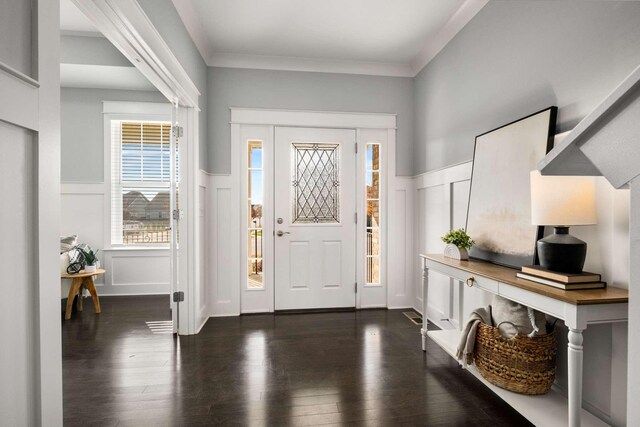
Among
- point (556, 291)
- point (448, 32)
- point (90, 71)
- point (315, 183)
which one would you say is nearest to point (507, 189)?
point (556, 291)

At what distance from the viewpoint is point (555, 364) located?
178cm

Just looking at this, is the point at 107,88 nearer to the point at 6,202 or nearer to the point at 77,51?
the point at 77,51

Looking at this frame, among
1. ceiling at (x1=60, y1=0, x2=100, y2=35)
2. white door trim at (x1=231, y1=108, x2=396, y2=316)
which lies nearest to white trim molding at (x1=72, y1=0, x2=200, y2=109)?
white door trim at (x1=231, y1=108, x2=396, y2=316)

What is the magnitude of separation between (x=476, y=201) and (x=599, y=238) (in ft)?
2.92

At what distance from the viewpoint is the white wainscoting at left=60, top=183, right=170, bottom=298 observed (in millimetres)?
4094

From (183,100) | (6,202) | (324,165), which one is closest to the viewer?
(6,202)

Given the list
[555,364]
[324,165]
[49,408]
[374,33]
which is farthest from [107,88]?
[555,364]

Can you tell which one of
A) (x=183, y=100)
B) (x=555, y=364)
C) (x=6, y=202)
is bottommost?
(x=555, y=364)

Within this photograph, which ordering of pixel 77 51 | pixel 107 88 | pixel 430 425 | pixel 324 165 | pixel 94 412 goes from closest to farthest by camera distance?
1. pixel 430 425
2. pixel 94 412
3. pixel 77 51
4. pixel 324 165
5. pixel 107 88

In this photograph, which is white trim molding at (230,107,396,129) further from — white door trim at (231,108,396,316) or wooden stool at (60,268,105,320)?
wooden stool at (60,268,105,320)

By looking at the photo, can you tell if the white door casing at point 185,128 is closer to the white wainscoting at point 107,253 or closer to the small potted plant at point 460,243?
the white wainscoting at point 107,253

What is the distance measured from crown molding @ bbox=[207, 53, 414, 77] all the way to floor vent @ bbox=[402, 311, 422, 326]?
2.62 m

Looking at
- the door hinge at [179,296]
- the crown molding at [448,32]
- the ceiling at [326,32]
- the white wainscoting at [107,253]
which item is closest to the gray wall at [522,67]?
the crown molding at [448,32]

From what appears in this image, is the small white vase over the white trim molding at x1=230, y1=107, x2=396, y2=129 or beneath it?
beneath
